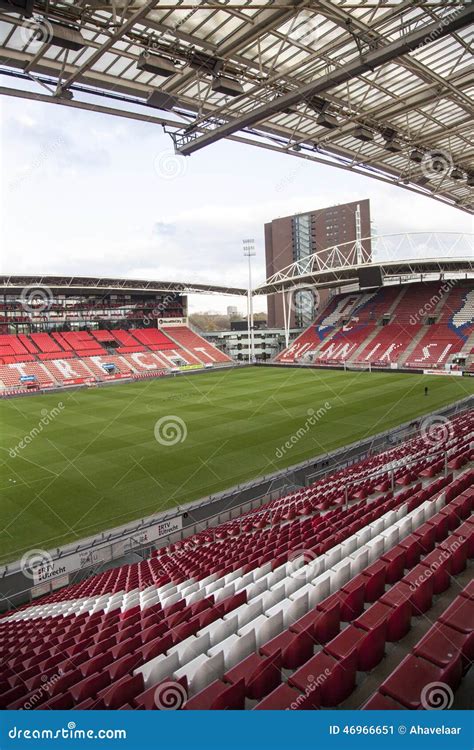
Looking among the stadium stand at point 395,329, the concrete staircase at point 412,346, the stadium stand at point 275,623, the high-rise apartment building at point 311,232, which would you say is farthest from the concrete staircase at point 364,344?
the high-rise apartment building at point 311,232

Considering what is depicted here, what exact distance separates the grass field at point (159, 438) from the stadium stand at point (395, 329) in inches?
240

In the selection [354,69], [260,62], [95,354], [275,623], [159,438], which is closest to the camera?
[275,623]

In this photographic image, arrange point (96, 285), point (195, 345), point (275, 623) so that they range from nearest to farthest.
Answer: point (275, 623) < point (96, 285) < point (195, 345)

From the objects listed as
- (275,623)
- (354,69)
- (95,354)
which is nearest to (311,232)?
(95,354)

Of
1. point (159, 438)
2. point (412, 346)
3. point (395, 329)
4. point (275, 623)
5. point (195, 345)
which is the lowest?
A: point (159, 438)

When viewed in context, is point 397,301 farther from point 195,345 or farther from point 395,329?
point 195,345

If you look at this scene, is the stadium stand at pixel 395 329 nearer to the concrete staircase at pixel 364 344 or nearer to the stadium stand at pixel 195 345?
the concrete staircase at pixel 364 344

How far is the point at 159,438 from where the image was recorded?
71.7 ft

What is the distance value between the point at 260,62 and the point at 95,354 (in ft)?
141

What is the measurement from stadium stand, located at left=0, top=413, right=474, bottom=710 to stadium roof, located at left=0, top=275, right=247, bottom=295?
40182 millimetres

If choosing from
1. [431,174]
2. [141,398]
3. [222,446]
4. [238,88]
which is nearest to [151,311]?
[141,398]

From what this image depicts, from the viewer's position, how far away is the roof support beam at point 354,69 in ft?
21.1

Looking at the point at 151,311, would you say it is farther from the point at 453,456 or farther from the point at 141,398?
the point at 453,456
